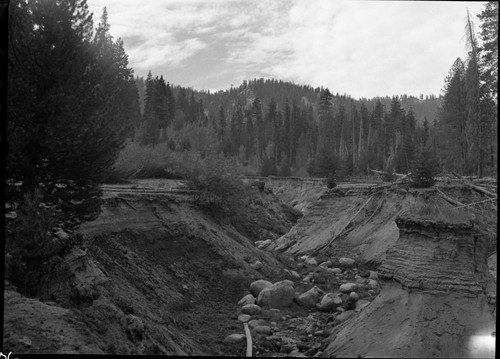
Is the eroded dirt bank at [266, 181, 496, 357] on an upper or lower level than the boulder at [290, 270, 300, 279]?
upper

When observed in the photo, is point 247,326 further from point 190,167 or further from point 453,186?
point 190,167

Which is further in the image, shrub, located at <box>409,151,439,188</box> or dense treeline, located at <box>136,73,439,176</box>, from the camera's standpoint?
dense treeline, located at <box>136,73,439,176</box>

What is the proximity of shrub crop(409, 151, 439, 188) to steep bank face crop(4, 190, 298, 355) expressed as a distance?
6.63 m

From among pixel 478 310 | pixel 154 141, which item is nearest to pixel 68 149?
pixel 478 310

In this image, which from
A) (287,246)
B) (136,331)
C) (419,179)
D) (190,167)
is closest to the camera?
(136,331)

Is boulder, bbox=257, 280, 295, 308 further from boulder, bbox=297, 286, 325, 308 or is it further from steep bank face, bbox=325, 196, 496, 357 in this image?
steep bank face, bbox=325, 196, 496, 357

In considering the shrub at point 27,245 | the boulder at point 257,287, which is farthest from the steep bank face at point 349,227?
the shrub at point 27,245

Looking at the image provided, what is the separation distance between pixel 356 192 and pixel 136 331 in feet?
55.9

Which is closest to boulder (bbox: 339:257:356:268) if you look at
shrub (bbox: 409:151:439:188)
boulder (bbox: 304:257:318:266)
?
boulder (bbox: 304:257:318:266)

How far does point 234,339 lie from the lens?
25.2 ft

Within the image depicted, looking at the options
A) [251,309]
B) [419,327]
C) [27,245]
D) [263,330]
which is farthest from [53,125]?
[419,327]

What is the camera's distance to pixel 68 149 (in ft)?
24.1

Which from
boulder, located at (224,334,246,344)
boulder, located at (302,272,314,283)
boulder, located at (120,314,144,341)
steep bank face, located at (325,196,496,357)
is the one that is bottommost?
boulder, located at (302,272,314,283)

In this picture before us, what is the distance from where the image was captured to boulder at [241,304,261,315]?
10195 mm
